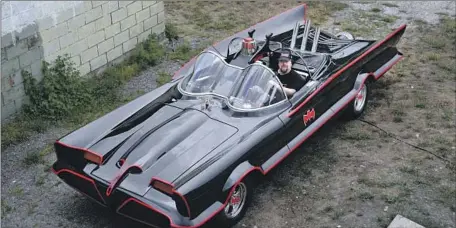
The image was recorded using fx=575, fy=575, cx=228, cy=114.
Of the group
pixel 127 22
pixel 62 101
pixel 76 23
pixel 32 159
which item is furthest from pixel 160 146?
pixel 127 22

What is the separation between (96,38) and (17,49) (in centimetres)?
148

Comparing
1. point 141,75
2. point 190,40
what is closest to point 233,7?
point 190,40

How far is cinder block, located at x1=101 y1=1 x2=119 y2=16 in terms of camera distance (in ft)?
28.6

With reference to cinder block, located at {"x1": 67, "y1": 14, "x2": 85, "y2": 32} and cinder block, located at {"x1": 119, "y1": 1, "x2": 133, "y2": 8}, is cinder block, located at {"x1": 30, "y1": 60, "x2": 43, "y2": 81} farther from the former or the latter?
cinder block, located at {"x1": 119, "y1": 1, "x2": 133, "y2": 8}

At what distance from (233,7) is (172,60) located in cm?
295

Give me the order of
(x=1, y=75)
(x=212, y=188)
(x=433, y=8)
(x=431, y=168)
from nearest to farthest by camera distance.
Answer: (x=212, y=188)
(x=431, y=168)
(x=1, y=75)
(x=433, y=8)

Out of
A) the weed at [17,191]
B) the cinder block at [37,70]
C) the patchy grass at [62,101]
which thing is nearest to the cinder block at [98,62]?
the patchy grass at [62,101]

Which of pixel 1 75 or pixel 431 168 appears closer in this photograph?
pixel 431 168

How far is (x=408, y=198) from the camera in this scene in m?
6.12

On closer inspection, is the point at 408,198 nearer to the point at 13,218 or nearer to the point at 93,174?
the point at 93,174

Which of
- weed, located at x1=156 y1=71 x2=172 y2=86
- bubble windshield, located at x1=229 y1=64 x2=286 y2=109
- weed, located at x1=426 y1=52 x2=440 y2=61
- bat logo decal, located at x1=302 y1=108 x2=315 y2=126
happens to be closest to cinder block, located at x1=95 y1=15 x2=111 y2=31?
weed, located at x1=156 y1=71 x2=172 y2=86

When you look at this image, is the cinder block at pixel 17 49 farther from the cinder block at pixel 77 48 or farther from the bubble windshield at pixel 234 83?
the bubble windshield at pixel 234 83

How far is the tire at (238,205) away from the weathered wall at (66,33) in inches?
142

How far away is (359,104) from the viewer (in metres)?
7.65
